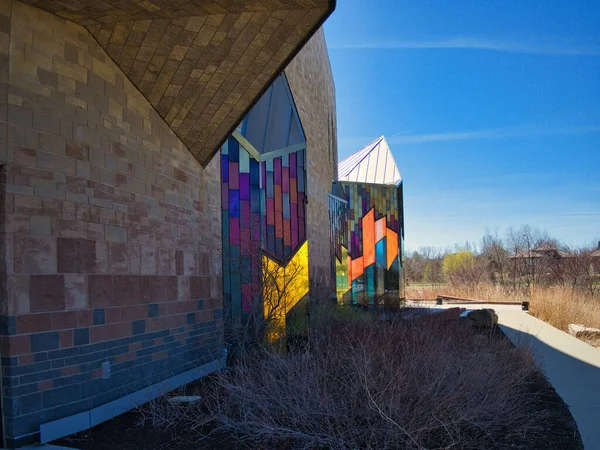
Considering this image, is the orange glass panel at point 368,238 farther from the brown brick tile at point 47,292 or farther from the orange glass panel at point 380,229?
the brown brick tile at point 47,292

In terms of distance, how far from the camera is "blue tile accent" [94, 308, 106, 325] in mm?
5877

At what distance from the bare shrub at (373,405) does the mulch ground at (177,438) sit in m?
0.13

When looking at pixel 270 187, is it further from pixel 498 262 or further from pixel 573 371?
pixel 498 262

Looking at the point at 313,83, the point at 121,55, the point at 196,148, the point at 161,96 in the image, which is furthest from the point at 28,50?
the point at 313,83

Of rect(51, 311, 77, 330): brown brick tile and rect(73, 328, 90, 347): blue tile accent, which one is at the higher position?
rect(51, 311, 77, 330): brown brick tile

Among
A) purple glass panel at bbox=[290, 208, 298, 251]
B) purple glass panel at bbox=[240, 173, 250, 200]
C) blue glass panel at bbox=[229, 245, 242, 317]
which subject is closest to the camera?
blue glass panel at bbox=[229, 245, 242, 317]

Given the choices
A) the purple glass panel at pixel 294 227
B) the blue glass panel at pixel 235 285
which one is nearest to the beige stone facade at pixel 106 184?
the blue glass panel at pixel 235 285

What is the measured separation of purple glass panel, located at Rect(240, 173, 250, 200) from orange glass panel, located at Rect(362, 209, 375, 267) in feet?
43.5

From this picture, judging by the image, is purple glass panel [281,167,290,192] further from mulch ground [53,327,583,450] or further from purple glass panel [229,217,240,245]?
mulch ground [53,327,583,450]

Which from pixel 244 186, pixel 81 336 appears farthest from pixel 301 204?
pixel 81 336

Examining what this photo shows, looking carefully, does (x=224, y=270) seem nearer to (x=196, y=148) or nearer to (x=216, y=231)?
(x=216, y=231)

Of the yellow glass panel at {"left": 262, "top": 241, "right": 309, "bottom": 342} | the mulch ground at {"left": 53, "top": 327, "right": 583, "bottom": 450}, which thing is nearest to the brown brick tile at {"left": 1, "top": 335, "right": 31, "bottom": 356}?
the mulch ground at {"left": 53, "top": 327, "right": 583, "bottom": 450}

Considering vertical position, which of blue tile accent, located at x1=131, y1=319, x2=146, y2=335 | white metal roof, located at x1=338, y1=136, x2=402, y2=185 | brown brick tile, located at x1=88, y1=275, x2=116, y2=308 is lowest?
blue tile accent, located at x1=131, y1=319, x2=146, y2=335

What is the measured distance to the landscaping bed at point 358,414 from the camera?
4629mm
